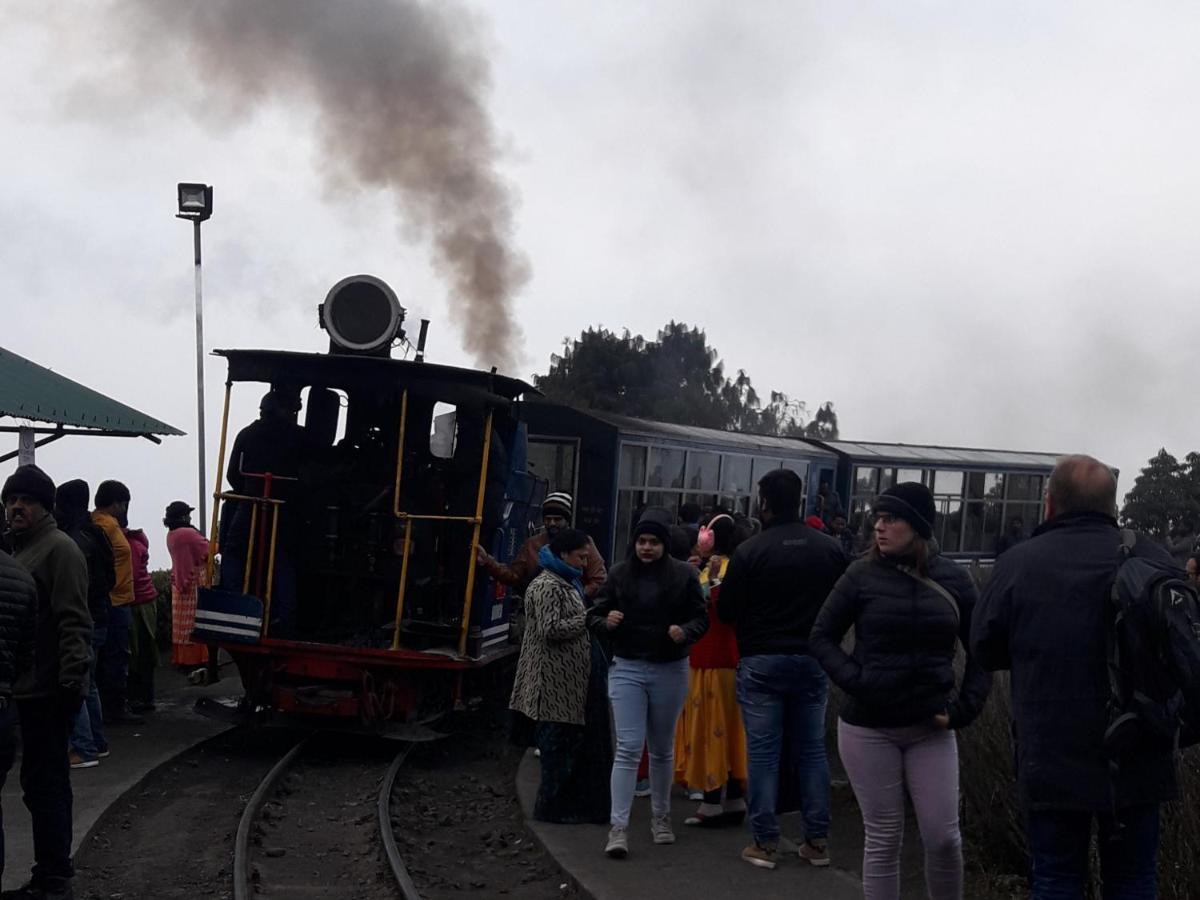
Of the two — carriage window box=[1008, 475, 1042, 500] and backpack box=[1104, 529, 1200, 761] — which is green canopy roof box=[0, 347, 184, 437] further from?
carriage window box=[1008, 475, 1042, 500]

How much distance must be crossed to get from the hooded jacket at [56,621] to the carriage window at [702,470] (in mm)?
13384

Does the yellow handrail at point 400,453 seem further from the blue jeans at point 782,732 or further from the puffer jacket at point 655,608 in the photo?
→ the blue jeans at point 782,732

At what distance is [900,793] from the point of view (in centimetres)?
505

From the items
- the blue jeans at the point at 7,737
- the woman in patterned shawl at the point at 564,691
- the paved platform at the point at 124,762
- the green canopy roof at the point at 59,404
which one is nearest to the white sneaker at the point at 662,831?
the woman in patterned shawl at the point at 564,691

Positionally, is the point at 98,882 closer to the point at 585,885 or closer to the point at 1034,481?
the point at 585,885

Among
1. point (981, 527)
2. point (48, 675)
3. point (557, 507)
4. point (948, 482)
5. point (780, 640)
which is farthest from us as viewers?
point (981, 527)

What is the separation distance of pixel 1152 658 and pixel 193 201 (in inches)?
551

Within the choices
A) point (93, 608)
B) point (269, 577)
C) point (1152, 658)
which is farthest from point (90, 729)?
point (1152, 658)

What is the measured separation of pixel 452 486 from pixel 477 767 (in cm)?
212

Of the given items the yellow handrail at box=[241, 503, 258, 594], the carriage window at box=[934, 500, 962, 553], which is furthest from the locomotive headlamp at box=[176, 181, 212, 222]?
the carriage window at box=[934, 500, 962, 553]

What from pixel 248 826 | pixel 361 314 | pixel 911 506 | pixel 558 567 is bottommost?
pixel 248 826

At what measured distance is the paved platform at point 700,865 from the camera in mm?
6281

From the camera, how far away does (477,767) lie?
10305 millimetres

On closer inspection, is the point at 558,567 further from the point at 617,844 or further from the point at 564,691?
the point at 617,844
